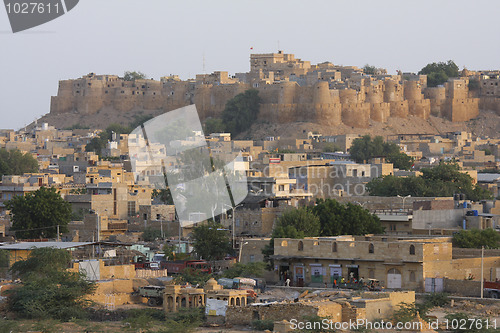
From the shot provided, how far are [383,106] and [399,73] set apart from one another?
12675 mm

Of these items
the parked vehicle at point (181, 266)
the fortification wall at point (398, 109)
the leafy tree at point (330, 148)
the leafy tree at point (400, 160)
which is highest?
the fortification wall at point (398, 109)

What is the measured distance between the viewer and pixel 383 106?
89375mm

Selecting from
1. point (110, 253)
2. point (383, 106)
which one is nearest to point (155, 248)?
point (110, 253)

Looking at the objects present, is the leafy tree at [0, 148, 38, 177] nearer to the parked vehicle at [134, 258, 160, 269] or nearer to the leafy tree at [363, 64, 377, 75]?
the parked vehicle at [134, 258, 160, 269]

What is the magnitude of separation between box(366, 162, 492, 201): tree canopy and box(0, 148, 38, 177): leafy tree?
17.0 meters

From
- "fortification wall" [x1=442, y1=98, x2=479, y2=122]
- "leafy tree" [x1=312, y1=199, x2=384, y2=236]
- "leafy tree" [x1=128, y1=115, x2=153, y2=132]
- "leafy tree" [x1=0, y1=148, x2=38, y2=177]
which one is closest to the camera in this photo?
"leafy tree" [x1=312, y1=199, x2=384, y2=236]

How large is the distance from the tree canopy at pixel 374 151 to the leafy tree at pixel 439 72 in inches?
1171

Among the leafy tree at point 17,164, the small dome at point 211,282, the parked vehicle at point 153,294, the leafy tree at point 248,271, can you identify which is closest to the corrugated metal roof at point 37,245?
the parked vehicle at point 153,294

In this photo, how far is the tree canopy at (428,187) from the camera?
44562mm

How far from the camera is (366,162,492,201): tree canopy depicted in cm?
4456

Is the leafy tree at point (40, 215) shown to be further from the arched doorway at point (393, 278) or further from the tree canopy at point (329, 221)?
the arched doorway at point (393, 278)

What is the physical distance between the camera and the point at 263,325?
23.1 m

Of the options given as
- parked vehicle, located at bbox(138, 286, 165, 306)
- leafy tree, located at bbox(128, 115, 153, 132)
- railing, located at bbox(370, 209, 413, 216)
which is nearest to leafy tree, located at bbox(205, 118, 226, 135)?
leafy tree, located at bbox(128, 115, 153, 132)

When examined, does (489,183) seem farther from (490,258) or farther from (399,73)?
(399,73)
